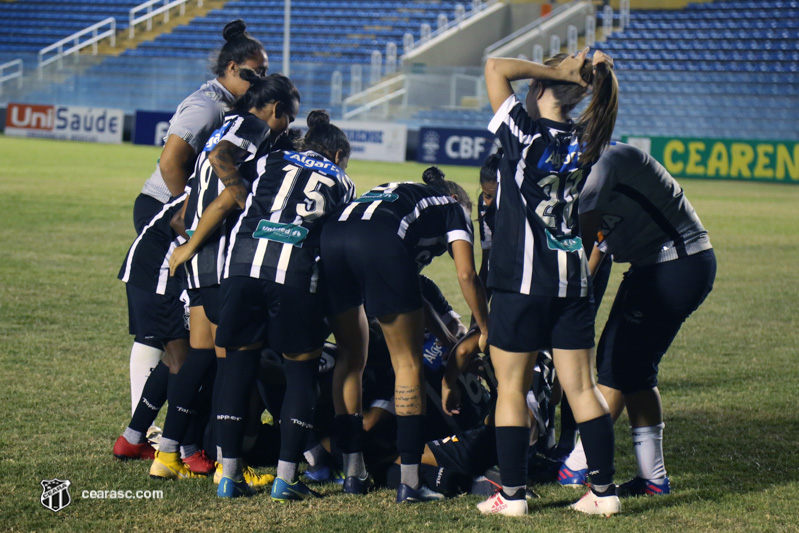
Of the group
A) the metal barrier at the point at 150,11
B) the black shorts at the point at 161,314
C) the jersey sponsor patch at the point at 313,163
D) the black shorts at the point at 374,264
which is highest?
the metal barrier at the point at 150,11

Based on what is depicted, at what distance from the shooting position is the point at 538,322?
143 inches

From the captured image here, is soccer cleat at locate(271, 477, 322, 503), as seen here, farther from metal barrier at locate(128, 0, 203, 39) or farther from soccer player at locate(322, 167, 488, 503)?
metal barrier at locate(128, 0, 203, 39)

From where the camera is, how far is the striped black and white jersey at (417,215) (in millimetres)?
3957

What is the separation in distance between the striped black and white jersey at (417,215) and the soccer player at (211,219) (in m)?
0.49

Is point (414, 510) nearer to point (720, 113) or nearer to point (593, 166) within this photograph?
point (593, 166)

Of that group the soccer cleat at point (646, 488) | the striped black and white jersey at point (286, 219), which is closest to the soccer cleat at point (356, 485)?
the striped black and white jersey at point (286, 219)

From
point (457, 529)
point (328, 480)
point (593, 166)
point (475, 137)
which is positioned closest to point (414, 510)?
point (457, 529)

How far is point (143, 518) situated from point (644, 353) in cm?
214

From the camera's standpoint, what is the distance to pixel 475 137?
27.2 meters

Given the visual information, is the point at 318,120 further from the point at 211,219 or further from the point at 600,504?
the point at 600,504

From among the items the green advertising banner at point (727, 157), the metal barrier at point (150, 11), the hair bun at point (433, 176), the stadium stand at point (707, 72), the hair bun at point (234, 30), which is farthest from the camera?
the metal barrier at point (150, 11)

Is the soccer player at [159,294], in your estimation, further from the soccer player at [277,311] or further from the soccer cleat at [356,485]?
the soccer cleat at [356,485]

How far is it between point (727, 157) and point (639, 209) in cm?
2369

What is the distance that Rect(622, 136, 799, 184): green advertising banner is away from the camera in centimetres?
2538
